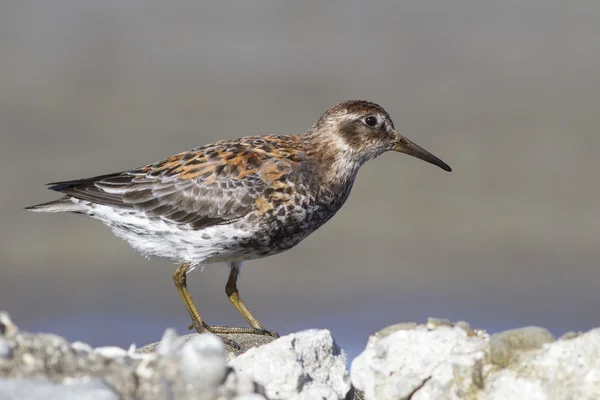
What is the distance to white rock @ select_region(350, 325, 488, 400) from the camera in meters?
5.11

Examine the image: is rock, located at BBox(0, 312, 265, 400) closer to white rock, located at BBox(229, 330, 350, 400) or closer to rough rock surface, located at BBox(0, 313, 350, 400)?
rough rock surface, located at BBox(0, 313, 350, 400)

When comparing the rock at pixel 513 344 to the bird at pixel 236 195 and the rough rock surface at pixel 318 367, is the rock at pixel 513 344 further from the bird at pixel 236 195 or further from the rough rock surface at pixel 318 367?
the bird at pixel 236 195

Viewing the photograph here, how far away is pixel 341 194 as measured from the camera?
926 cm

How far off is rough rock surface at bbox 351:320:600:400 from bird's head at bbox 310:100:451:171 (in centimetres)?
416

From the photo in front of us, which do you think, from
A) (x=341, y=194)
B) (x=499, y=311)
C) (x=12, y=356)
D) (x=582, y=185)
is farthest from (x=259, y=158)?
(x=582, y=185)

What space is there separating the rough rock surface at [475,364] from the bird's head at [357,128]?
416 cm

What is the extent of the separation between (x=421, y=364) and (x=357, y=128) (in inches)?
182

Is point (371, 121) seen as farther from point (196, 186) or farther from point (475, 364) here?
point (475, 364)

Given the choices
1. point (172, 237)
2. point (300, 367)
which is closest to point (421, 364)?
point (300, 367)

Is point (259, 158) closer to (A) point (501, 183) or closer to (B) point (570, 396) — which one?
(B) point (570, 396)

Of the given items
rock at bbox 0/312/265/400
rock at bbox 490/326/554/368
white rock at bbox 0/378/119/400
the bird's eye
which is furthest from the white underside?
white rock at bbox 0/378/119/400

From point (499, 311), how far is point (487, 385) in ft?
39.1

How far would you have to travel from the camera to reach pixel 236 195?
892 cm

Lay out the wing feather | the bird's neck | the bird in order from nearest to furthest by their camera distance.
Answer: the bird < the wing feather < the bird's neck
